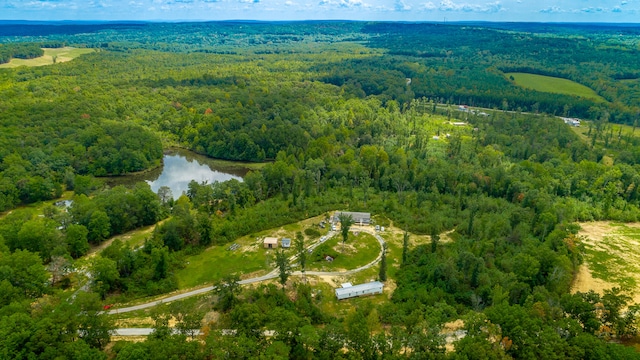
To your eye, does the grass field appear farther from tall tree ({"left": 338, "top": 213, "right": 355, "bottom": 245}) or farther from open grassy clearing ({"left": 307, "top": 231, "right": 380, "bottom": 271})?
open grassy clearing ({"left": 307, "top": 231, "right": 380, "bottom": 271})

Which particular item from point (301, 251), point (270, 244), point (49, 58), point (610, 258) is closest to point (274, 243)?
point (270, 244)

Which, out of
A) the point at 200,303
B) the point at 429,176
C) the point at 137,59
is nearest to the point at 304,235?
the point at 200,303

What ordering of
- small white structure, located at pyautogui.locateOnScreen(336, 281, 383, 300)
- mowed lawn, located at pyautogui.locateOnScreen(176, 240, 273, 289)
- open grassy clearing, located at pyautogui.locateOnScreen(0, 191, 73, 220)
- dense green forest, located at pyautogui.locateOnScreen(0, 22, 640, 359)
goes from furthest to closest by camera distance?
open grassy clearing, located at pyautogui.locateOnScreen(0, 191, 73, 220)
mowed lawn, located at pyautogui.locateOnScreen(176, 240, 273, 289)
small white structure, located at pyautogui.locateOnScreen(336, 281, 383, 300)
dense green forest, located at pyautogui.locateOnScreen(0, 22, 640, 359)

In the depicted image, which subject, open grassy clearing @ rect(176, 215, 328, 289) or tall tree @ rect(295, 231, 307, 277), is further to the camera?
open grassy clearing @ rect(176, 215, 328, 289)

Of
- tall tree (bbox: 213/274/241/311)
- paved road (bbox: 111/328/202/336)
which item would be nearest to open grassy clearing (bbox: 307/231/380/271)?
tall tree (bbox: 213/274/241/311)

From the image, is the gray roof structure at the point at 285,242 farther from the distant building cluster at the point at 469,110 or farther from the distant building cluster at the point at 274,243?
the distant building cluster at the point at 469,110

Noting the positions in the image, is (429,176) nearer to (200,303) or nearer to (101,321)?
(200,303)
